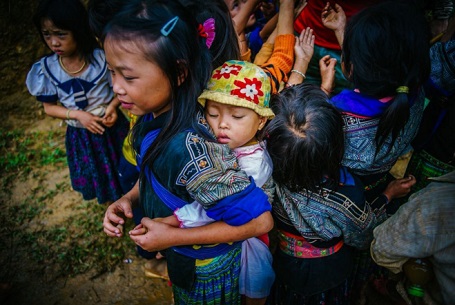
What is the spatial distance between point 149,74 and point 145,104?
144 millimetres

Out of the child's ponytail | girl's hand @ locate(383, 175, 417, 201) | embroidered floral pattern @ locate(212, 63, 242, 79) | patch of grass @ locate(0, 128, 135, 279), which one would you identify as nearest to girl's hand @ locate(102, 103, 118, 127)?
patch of grass @ locate(0, 128, 135, 279)

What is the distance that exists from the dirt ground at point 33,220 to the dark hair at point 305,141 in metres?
1.81

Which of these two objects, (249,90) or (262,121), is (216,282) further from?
(249,90)

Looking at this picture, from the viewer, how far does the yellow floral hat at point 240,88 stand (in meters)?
1.43

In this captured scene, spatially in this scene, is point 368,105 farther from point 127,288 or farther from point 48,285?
point 48,285

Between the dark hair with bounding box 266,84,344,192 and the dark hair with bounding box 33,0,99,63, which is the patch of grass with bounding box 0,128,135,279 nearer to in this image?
the dark hair with bounding box 33,0,99,63

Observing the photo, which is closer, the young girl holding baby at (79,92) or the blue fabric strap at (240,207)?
the blue fabric strap at (240,207)

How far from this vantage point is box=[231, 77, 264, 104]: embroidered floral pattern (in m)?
1.45

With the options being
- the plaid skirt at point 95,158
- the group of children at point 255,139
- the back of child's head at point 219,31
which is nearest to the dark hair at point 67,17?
the plaid skirt at point 95,158

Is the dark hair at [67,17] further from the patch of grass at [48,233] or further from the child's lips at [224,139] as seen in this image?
the patch of grass at [48,233]

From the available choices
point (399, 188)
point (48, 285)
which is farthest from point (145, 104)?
point (48, 285)

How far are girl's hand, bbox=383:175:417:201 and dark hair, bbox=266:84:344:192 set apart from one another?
2.03 feet

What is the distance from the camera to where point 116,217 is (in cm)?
167

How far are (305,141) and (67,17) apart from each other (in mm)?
2066
